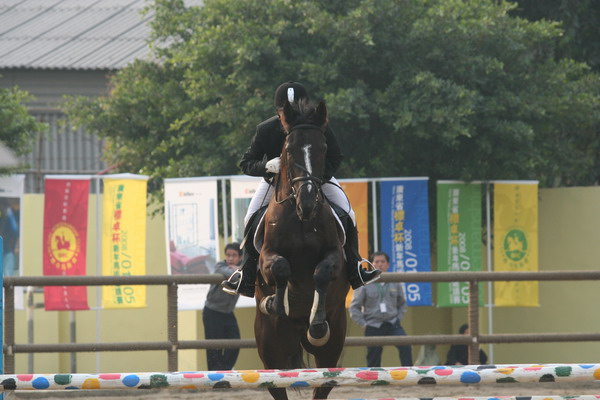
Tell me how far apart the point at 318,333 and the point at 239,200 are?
6435 millimetres

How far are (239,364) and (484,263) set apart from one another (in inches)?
144

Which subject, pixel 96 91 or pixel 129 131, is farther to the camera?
pixel 96 91

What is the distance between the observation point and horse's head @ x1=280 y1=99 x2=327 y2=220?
5.83 meters

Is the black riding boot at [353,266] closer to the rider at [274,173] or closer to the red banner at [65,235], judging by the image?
the rider at [274,173]

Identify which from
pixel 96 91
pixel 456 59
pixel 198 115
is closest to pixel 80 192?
pixel 198 115

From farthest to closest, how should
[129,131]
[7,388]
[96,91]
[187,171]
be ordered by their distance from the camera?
[96,91] < [129,131] < [187,171] < [7,388]

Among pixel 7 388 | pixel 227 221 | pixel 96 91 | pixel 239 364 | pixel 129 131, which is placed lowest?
pixel 239 364

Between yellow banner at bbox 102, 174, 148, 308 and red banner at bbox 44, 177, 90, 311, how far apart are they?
273 millimetres

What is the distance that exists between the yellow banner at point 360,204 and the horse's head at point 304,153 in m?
6.19

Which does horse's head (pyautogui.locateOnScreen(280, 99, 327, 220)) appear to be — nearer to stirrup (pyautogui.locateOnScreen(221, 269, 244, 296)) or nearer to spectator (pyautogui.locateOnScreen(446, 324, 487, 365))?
stirrup (pyautogui.locateOnScreen(221, 269, 244, 296))

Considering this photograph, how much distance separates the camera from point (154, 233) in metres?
14.9

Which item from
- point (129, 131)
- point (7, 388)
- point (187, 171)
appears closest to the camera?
point (7, 388)

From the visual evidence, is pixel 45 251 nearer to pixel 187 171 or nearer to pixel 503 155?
pixel 187 171

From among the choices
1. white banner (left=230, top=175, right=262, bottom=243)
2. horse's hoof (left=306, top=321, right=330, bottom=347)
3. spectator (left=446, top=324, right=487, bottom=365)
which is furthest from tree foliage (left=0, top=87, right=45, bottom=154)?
horse's hoof (left=306, top=321, right=330, bottom=347)
